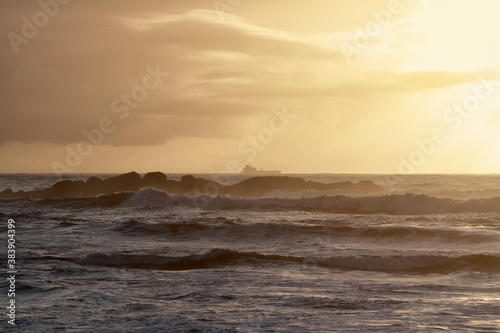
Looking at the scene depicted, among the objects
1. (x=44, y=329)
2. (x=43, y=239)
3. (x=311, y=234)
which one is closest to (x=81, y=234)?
(x=43, y=239)

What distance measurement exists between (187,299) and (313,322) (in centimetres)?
356

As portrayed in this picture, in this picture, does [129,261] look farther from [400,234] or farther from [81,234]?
[400,234]

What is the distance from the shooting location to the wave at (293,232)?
27.9m

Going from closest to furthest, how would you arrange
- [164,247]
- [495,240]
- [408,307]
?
[408,307], [164,247], [495,240]

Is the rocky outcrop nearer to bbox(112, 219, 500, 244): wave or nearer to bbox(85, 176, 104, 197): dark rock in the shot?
bbox(85, 176, 104, 197): dark rock

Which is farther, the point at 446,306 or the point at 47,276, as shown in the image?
the point at 47,276

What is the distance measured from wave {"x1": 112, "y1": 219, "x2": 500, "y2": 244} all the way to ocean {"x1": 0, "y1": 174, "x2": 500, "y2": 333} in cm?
9

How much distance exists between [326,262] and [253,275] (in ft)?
11.8

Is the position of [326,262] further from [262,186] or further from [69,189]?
[69,189]

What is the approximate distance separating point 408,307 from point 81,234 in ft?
63.3

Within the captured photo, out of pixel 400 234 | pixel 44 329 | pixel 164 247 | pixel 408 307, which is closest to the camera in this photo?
pixel 44 329

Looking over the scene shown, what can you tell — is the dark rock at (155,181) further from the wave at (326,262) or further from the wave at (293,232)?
the wave at (326,262)

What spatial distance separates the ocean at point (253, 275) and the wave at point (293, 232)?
0.09m

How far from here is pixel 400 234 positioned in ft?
94.8
